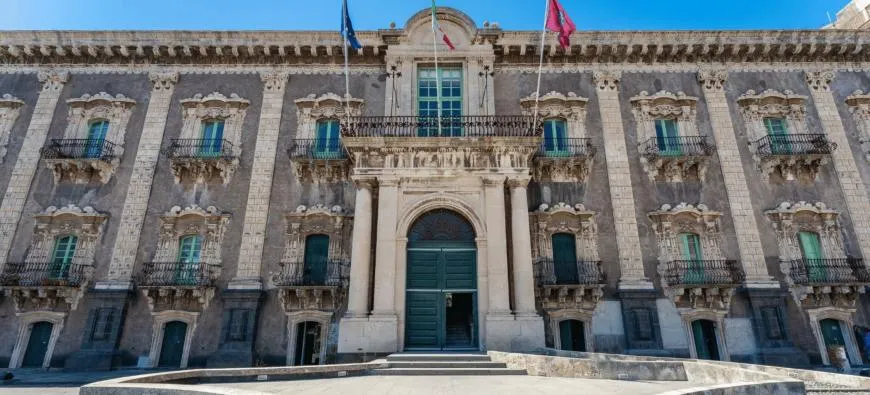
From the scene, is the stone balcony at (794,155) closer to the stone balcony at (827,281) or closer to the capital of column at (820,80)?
the capital of column at (820,80)

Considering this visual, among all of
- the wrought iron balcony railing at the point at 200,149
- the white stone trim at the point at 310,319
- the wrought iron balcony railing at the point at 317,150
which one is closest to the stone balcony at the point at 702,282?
the white stone trim at the point at 310,319

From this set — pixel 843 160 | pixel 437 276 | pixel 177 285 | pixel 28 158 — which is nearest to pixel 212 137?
pixel 177 285

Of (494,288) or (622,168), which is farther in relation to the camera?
(622,168)

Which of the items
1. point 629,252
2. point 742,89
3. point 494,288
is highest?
point 742,89

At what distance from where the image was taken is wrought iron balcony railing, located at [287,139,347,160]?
1780 cm

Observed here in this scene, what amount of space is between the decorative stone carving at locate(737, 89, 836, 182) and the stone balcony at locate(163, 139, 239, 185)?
21.0m

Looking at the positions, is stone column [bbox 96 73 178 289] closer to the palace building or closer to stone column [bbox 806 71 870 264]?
the palace building

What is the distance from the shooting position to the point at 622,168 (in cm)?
1783

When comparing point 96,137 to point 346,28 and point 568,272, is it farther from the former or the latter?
point 568,272

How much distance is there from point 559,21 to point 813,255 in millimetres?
12818

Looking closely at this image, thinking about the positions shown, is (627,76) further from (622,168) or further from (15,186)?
(15,186)

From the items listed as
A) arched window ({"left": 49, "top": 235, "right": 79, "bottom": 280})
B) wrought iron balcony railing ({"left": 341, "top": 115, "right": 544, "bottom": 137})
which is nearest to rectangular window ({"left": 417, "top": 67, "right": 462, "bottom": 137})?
wrought iron balcony railing ({"left": 341, "top": 115, "right": 544, "bottom": 137})

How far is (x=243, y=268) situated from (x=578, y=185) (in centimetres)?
1306

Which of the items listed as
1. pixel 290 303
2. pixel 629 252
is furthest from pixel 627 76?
pixel 290 303
